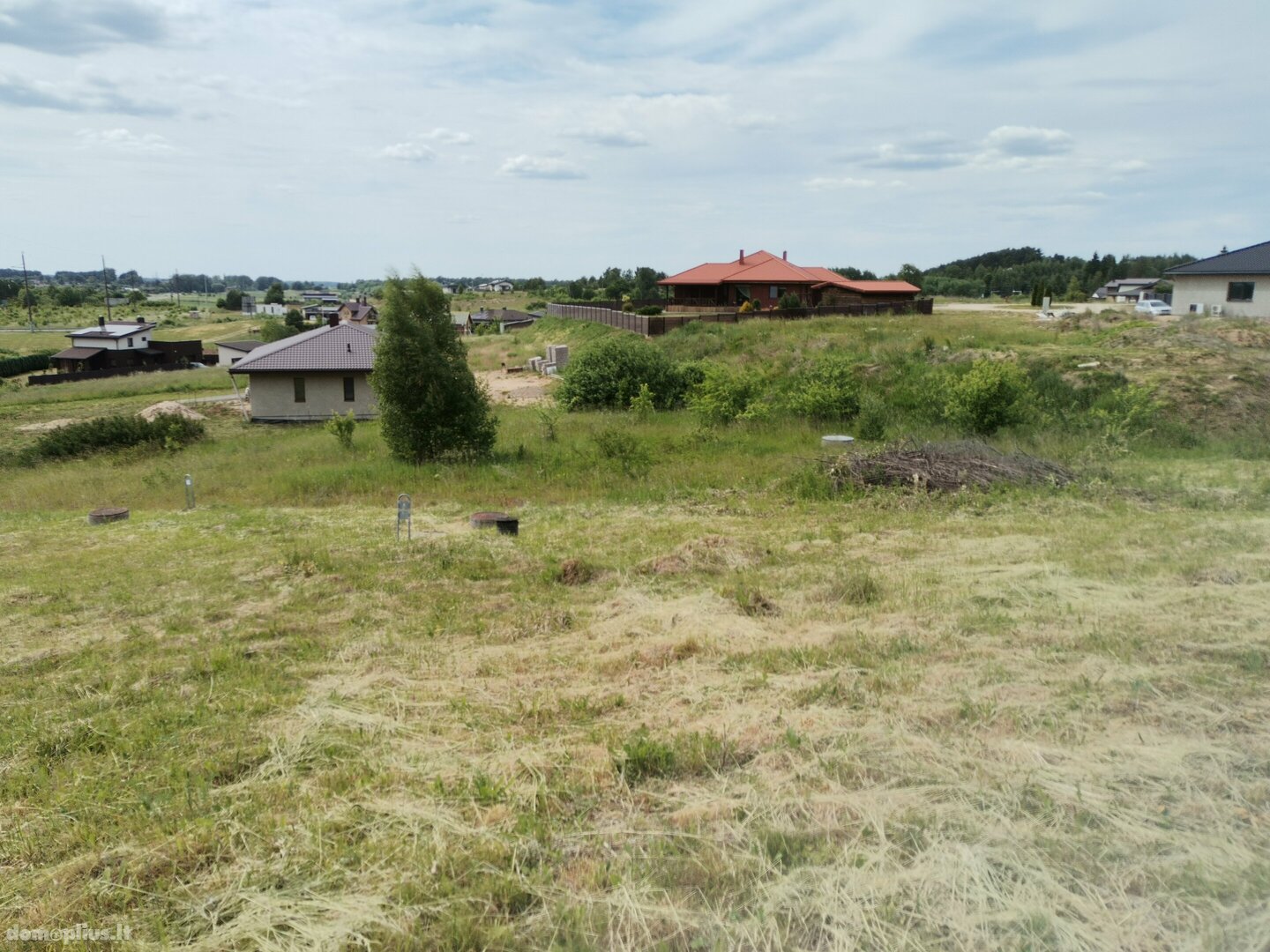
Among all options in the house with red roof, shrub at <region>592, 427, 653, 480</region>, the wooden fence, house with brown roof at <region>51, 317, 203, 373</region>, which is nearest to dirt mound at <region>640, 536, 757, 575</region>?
shrub at <region>592, 427, 653, 480</region>

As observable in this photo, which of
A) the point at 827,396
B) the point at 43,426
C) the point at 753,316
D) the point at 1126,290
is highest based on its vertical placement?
the point at 1126,290

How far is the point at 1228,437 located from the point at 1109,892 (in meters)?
19.3

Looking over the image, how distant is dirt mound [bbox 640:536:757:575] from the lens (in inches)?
381

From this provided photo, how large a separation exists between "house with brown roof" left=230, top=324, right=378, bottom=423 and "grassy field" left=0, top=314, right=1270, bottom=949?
22.8m

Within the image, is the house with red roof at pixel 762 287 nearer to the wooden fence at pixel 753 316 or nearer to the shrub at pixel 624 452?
the wooden fence at pixel 753 316

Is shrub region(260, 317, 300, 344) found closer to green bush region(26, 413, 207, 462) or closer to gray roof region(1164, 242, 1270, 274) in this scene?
green bush region(26, 413, 207, 462)

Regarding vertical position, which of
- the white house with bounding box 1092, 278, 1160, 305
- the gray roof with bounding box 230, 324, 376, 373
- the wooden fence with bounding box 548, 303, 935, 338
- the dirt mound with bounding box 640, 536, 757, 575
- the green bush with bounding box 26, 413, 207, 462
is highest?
the white house with bounding box 1092, 278, 1160, 305

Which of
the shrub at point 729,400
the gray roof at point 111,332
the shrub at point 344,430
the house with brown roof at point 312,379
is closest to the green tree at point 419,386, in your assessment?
the shrub at point 344,430

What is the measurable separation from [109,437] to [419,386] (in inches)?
602

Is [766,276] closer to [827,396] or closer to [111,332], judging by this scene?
[827,396]

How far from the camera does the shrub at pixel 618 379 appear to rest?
1120 inches

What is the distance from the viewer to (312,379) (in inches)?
1352

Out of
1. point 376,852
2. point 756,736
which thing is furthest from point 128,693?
point 756,736

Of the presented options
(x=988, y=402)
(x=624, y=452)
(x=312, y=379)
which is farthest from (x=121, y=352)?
(x=988, y=402)
